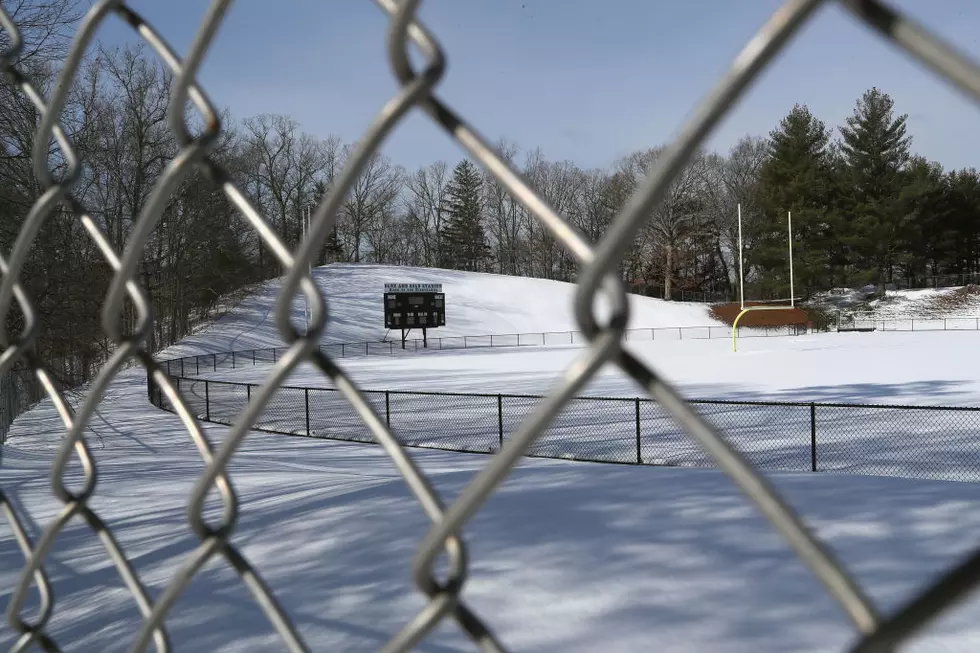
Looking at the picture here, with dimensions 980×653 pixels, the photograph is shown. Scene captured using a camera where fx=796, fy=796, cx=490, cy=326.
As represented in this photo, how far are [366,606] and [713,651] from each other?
215 cm

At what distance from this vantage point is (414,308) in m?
45.8

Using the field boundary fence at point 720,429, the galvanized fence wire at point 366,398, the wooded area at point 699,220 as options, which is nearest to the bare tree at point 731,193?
the wooded area at point 699,220

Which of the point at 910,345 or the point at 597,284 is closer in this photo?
the point at 597,284

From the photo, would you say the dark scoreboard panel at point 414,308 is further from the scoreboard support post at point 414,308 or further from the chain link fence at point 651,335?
the chain link fence at point 651,335

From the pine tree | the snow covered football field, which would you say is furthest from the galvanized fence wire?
the pine tree

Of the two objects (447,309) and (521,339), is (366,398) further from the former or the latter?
(447,309)

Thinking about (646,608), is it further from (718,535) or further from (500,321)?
(500,321)

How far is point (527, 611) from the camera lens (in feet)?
17.0

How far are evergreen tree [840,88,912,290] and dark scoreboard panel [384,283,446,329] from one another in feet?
111

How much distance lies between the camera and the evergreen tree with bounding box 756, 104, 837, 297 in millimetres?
61500

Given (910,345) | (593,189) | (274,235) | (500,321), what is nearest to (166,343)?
(500,321)

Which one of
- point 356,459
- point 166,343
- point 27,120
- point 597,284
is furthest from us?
point 166,343

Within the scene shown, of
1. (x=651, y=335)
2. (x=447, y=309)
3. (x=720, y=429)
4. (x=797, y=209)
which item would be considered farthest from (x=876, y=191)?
(x=720, y=429)

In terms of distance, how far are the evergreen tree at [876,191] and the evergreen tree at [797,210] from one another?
5.83 feet
